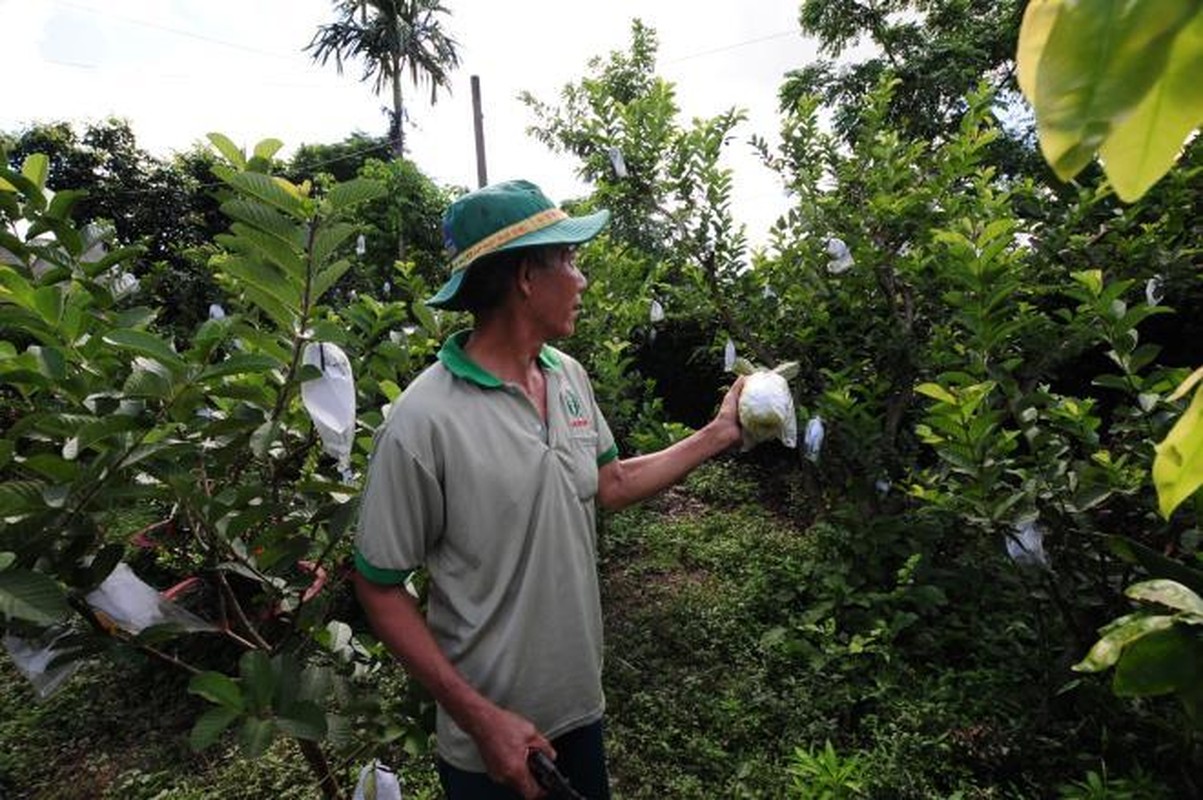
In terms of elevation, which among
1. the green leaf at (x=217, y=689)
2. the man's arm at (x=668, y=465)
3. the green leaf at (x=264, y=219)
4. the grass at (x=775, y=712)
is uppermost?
the green leaf at (x=264, y=219)

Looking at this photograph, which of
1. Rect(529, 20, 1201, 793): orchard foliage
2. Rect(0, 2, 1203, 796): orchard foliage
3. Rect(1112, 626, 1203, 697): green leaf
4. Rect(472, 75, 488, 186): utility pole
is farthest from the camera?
Rect(472, 75, 488, 186): utility pole

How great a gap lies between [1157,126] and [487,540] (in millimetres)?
1073

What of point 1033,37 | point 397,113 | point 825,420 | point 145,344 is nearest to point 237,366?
point 145,344

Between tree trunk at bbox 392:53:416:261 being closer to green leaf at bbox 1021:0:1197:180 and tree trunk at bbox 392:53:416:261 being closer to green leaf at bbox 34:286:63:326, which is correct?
green leaf at bbox 34:286:63:326

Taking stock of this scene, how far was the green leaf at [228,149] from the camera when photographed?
1.14 metres

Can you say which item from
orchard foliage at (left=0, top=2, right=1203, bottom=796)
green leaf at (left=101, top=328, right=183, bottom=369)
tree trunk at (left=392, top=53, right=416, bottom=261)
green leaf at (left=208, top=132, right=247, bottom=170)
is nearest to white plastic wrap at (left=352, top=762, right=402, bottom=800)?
orchard foliage at (left=0, top=2, right=1203, bottom=796)

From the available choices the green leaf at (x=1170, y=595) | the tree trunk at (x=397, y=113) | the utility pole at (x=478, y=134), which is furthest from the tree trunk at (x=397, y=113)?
the green leaf at (x=1170, y=595)

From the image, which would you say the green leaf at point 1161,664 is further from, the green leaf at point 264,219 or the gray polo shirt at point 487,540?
the green leaf at point 264,219

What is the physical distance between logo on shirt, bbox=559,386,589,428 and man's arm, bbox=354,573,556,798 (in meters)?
0.47

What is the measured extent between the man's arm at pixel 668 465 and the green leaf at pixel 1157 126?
133cm

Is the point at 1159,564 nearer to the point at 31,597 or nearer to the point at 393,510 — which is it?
the point at 393,510

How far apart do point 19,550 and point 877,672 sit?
2400mm

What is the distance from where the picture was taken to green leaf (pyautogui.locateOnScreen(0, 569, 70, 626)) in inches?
32.0

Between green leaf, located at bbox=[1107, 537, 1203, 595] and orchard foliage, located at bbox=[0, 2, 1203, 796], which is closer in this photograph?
orchard foliage, located at bbox=[0, 2, 1203, 796]
